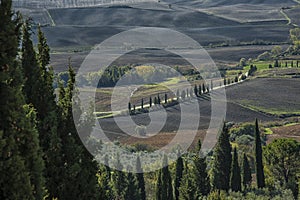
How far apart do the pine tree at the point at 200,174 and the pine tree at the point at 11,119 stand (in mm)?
18073

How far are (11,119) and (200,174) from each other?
62.9 ft

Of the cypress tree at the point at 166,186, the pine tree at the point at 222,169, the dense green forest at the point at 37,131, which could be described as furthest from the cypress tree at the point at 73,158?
the pine tree at the point at 222,169

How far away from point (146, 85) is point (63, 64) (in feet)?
71.5

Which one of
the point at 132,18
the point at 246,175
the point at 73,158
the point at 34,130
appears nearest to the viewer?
the point at 34,130

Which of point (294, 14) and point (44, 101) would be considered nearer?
point (44, 101)

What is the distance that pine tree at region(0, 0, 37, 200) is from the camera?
26.8 ft

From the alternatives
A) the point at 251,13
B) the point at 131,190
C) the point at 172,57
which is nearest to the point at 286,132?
the point at 131,190

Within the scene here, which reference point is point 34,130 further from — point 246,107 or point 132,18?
point 132,18

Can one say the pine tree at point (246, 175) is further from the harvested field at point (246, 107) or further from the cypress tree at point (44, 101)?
the cypress tree at point (44, 101)

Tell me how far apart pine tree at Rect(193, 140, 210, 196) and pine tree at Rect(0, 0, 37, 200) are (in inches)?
712

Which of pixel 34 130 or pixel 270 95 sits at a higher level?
pixel 34 130

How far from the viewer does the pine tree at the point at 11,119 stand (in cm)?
817

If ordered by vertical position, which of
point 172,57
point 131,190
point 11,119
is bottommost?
point 131,190

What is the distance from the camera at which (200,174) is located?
26562 mm
